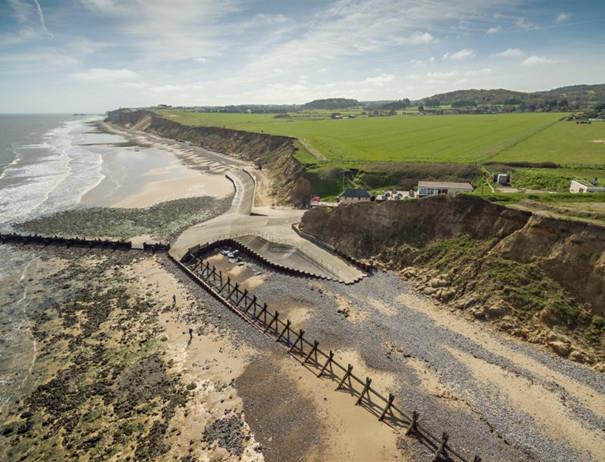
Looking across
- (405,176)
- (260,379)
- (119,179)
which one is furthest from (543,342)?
(119,179)

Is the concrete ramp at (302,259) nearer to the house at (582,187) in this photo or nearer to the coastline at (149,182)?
the house at (582,187)

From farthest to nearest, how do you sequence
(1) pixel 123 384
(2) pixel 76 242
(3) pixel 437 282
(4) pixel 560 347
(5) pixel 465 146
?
(5) pixel 465 146
(2) pixel 76 242
(3) pixel 437 282
(4) pixel 560 347
(1) pixel 123 384

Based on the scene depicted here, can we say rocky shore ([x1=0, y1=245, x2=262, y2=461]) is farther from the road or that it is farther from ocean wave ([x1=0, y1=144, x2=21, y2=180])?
ocean wave ([x1=0, y1=144, x2=21, y2=180])

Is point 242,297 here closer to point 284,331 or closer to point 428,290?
point 284,331

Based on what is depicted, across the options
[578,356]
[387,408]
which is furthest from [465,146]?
[387,408]

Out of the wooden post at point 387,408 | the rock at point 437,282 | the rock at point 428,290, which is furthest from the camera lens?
the rock at point 437,282

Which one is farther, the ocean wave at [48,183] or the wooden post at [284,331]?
the ocean wave at [48,183]

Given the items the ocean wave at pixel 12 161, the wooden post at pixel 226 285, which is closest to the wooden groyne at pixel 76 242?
the wooden post at pixel 226 285
